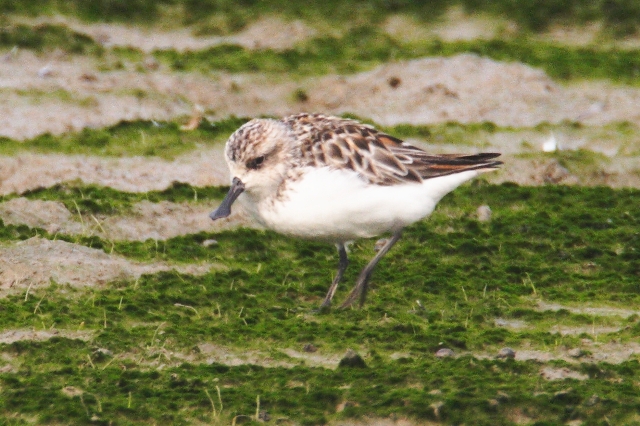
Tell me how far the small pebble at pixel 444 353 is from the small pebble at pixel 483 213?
11.5 ft

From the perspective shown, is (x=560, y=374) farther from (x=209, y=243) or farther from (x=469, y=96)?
(x=469, y=96)

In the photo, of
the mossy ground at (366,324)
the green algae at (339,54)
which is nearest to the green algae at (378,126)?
the mossy ground at (366,324)

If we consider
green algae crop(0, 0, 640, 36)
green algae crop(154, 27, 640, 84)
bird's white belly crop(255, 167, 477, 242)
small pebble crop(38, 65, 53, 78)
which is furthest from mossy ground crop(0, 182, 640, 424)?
green algae crop(0, 0, 640, 36)

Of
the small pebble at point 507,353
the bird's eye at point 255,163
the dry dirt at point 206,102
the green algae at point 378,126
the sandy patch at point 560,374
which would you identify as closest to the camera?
the sandy patch at point 560,374

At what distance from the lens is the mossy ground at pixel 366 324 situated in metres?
6.55

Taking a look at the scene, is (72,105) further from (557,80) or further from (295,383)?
(295,383)

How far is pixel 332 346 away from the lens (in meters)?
7.79

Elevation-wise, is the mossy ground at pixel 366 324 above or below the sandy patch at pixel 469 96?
below

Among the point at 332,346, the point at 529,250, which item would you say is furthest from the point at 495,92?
the point at 332,346

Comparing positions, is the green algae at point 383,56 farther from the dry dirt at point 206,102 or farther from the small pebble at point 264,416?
the small pebble at point 264,416

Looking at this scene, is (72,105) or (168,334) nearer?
(168,334)

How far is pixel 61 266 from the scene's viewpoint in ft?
29.2

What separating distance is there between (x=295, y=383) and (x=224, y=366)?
55 cm

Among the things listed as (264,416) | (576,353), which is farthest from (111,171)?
(576,353)
